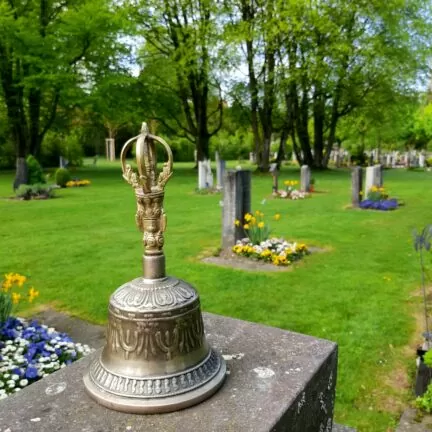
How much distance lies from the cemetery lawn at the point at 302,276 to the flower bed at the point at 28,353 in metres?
1.08

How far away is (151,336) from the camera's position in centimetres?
187

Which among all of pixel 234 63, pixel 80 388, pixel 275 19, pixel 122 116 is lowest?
pixel 80 388

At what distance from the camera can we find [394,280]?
6.62m

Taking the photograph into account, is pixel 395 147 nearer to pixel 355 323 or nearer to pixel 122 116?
pixel 122 116

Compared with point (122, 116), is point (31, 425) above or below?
below

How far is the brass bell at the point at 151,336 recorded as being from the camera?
183 centimetres

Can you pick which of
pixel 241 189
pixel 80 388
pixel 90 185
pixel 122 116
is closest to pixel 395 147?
pixel 122 116

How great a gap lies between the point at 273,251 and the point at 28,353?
4.95 meters

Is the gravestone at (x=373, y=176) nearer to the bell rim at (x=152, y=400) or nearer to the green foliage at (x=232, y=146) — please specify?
the bell rim at (x=152, y=400)

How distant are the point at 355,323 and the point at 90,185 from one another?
768 inches

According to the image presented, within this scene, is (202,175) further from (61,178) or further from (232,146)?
(232,146)

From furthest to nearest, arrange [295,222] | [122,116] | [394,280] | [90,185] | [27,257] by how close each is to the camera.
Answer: [122,116], [90,185], [295,222], [27,257], [394,280]

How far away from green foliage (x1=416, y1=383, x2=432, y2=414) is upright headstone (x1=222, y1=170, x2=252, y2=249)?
527cm

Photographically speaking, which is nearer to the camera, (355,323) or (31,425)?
(31,425)
